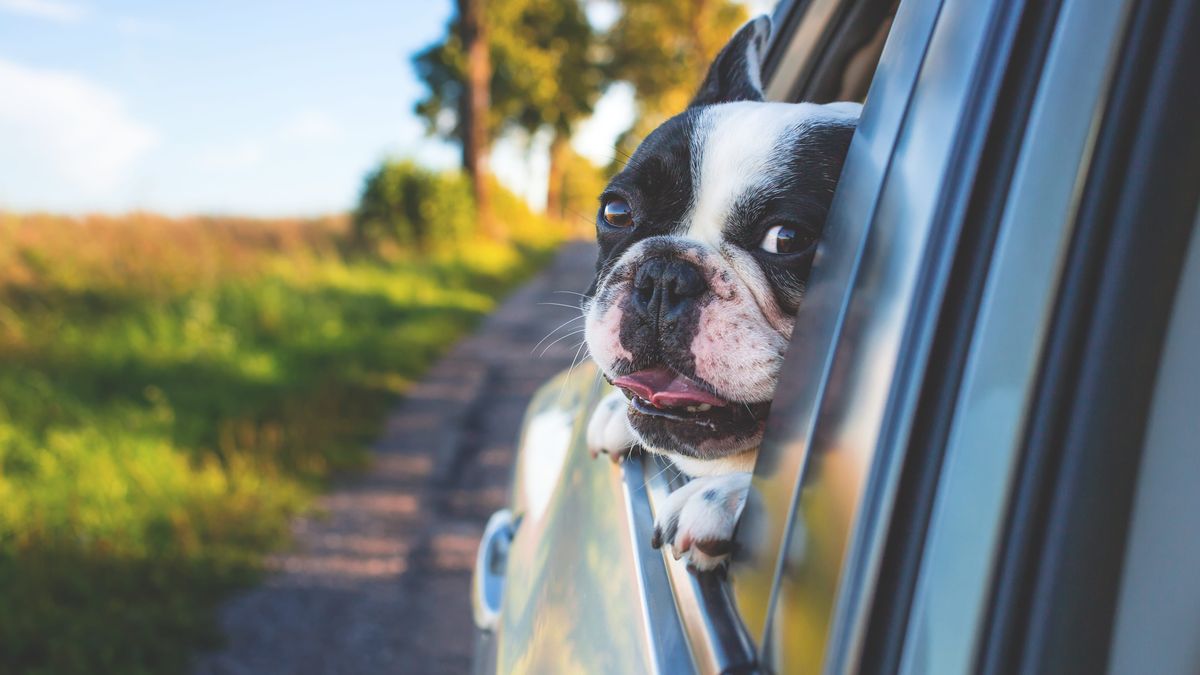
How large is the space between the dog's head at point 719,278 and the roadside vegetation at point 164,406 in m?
2.67

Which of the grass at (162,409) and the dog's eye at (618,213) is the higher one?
the dog's eye at (618,213)

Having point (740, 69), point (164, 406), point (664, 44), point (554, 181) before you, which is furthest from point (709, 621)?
point (554, 181)

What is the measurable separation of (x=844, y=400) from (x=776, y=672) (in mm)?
275

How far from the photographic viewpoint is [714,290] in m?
1.42

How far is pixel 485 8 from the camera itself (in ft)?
64.3

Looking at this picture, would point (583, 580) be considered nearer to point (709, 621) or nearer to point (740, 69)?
point (709, 621)

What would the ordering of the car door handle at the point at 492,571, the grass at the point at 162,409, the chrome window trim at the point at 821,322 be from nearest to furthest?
1. the chrome window trim at the point at 821,322
2. the car door handle at the point at 492,571
3. the grass at the point at 162,409

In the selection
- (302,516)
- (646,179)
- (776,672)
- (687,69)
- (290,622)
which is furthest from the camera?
(687,69)

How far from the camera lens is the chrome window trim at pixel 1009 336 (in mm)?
701

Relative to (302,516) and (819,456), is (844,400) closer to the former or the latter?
(819,456)

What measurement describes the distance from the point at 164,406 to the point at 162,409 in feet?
0.36

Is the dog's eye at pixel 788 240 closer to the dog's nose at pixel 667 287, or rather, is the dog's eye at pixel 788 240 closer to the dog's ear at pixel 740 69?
the dog's nose at pixel 667 287

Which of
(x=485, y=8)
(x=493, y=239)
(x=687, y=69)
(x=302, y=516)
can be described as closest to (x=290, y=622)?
(x=302, y=516)

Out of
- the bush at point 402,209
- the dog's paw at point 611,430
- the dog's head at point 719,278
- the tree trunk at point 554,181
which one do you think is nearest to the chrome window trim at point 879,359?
the dog's head at point 719,278
